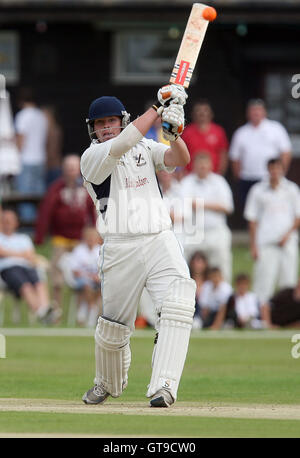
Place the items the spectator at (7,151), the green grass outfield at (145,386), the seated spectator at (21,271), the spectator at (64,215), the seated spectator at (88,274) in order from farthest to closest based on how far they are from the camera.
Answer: the spectator at (7,151), the spectator at (64,215), the seated spectator at (88,274), the seated spectator at (21,271), the green grass outfield at (145,386)

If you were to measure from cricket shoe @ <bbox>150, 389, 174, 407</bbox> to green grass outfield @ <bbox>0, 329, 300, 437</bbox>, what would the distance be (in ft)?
0.27

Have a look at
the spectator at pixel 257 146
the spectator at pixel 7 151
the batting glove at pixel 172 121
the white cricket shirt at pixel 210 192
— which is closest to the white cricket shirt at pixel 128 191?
the batting glove at pixel 172 121

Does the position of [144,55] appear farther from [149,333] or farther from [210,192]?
[149,333]

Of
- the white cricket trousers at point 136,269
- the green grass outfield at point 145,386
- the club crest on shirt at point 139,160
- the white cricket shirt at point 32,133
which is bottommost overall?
the green grass outfield at point 145,386

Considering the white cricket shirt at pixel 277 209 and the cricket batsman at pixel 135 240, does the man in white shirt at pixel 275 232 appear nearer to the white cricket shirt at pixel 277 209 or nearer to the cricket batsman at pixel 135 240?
the white cricket shirt at pixel 277 209

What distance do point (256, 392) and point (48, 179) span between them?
11.2 metres

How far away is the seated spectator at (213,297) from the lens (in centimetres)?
1443

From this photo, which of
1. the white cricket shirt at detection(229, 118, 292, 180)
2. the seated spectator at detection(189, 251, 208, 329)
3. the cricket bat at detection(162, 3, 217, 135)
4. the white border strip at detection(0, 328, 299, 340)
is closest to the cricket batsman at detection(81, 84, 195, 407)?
the cricket bat at detection(162, 3, 217, 135)

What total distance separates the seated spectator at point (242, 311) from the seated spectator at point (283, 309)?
0.38 feet

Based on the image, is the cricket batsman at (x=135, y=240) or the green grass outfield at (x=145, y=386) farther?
the cricket batsman at (x=135, y=240)

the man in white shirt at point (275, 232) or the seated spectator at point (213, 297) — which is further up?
the man in white shirt at point (275, 232)

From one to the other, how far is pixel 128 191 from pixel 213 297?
669 cm
